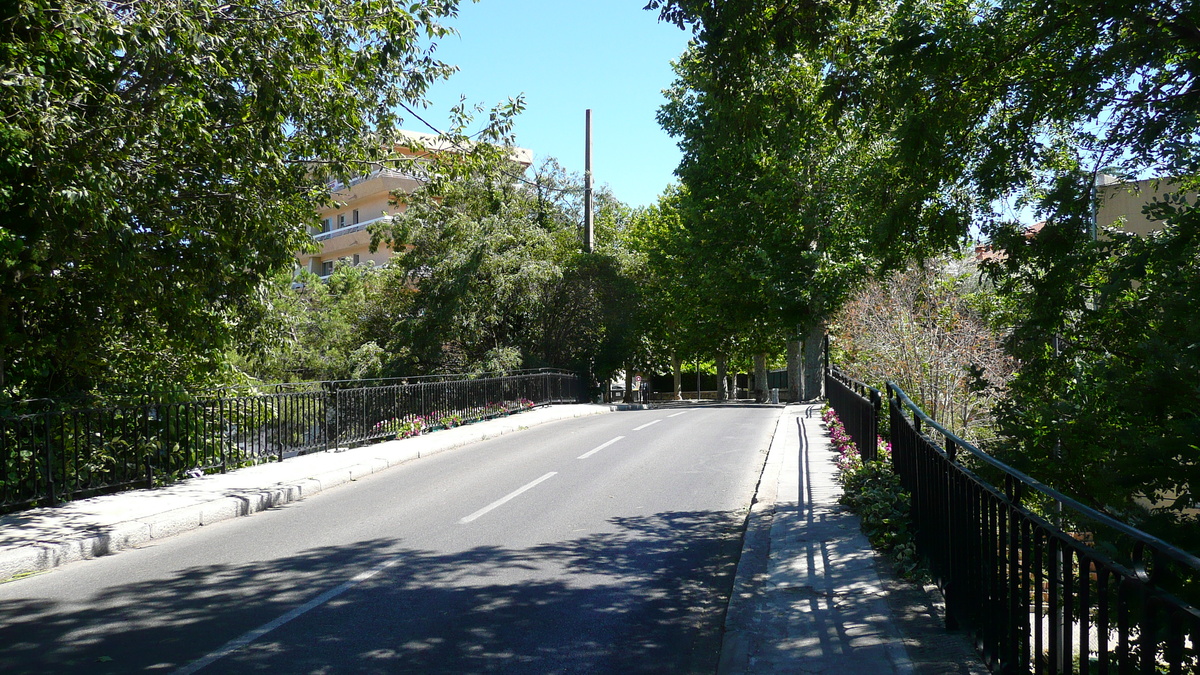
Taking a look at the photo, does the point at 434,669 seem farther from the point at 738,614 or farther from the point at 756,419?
the point at 756,419

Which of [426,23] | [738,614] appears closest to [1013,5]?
A: [738,614]

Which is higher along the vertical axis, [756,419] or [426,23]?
[426,23]

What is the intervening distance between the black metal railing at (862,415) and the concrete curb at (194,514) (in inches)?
283

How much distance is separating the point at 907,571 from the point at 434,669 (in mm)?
3368

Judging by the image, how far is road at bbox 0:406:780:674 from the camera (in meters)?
4.98

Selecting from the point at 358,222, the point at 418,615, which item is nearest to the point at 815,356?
the point at 358,222

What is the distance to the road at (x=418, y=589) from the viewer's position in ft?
16.3

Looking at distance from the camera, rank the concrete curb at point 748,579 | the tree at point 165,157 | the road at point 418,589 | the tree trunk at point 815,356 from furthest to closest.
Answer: the tree trunk at point 815,356 < the tree at point 165,157 < the road at point 418,589 < the concrete curb at point 748,579

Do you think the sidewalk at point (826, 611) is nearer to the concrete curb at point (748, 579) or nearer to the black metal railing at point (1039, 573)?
the concrete curb at point (748, 579)

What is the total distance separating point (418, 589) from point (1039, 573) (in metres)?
4.37

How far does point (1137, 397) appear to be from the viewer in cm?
544

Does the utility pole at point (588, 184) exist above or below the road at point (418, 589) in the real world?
above

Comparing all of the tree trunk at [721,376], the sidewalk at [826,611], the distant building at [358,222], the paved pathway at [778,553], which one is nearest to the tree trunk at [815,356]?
the tree trunk at [721,376]

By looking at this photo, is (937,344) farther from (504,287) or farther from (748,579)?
(504,287)
